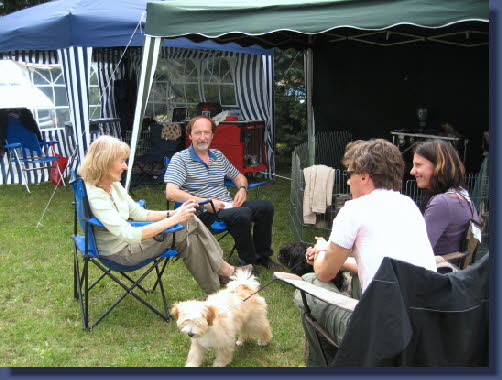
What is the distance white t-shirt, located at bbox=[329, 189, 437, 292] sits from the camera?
2164 millimetres

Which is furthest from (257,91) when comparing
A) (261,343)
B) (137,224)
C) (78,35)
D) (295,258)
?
(261,343)

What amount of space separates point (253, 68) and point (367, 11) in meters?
4.94

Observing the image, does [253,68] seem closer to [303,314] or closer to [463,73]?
[463,73]

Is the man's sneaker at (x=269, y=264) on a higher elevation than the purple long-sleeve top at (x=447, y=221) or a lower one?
lower

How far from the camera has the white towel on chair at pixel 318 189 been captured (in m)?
4.67

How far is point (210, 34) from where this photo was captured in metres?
5.10

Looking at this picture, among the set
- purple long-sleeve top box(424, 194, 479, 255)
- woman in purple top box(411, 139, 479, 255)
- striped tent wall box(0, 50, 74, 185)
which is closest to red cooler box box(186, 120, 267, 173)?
striped tent wall box(0, 50, 74, 185)

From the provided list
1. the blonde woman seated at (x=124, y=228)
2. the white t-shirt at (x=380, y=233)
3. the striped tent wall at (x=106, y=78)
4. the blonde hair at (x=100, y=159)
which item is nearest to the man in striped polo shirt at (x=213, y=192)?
the blonde woman seated at (x=124, y=228)

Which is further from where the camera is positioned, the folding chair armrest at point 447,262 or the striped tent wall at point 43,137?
the striped tent wall at point 43,137

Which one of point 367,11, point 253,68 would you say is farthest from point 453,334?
point 253,68

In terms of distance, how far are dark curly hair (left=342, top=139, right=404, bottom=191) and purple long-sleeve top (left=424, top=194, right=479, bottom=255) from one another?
29.7 inches

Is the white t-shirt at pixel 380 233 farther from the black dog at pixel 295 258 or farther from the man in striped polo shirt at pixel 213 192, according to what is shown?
the man in striped polo shirt at pixel 213 192

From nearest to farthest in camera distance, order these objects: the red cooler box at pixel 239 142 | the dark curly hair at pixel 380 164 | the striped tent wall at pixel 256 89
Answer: the dark curly hair at pixel 380 164 → the red cooler box at pixel 239 142 → the striped tent wall at pixel 256 89

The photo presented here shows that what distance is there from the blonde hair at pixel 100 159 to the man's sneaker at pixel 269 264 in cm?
173
